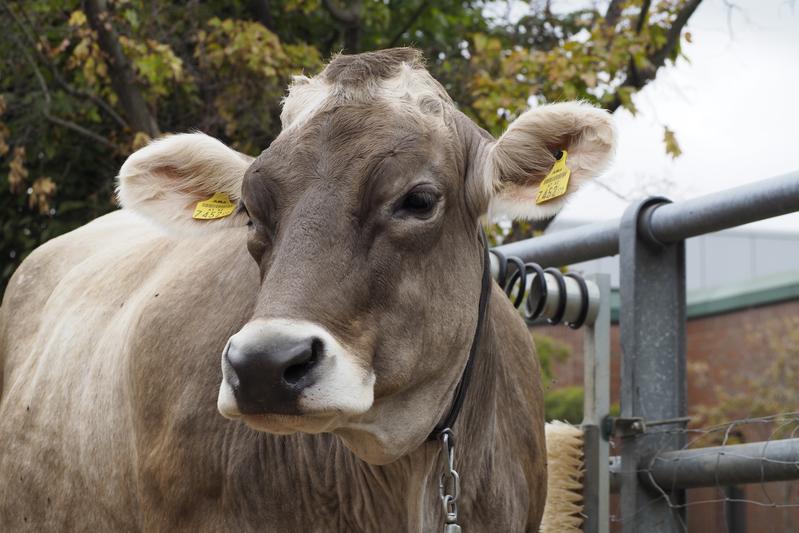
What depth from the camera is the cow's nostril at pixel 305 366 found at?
2803 millimetres

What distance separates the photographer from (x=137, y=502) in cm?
383

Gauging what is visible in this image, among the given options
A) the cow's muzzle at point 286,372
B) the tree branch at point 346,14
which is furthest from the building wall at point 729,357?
the cow's muzzle at point 286,372

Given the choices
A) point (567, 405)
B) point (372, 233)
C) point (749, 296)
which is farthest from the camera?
point (749, 296)

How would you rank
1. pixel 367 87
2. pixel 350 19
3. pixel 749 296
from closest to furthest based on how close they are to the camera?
1. pixel 367 87
2. pixel 350 19
3. pixel 749 296

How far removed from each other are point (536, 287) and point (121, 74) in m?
5.42

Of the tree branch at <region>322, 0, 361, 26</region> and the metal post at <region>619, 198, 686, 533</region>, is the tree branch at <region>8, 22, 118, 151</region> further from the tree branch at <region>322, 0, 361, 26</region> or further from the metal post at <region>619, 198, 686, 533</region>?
the metal post at <region>619, 198, 686, 533</region>

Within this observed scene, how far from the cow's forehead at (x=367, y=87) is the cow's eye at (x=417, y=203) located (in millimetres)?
328

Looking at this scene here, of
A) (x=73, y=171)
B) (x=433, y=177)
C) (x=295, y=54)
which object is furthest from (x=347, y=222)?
(x=73, y=171)

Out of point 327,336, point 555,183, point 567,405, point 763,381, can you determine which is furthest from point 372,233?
point 763,381

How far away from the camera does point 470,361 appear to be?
357 cm

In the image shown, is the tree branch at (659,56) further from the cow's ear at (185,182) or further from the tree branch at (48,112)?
the cow's ear at (185,182)

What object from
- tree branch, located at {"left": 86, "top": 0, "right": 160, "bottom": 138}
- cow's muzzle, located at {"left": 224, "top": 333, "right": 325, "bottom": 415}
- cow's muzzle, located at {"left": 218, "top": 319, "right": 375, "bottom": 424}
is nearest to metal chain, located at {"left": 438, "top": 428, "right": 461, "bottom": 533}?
cow's muzzle, located at {"left": 218, "top": 319, "right": 375, "bottom": 424}

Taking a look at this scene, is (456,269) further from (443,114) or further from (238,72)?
(238,72)

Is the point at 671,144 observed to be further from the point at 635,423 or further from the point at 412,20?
the point at 635,423
